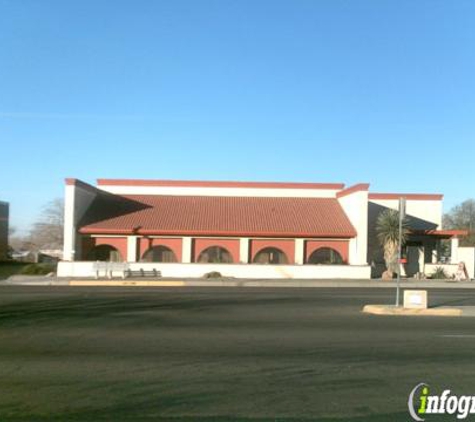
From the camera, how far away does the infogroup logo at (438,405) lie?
6.88 meters

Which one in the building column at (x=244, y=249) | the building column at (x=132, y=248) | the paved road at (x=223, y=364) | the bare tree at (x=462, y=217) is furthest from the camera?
the bare tree at (x=462, y=217)

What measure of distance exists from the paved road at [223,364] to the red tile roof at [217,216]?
23810 millimetres

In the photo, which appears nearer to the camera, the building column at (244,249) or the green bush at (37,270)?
the green bush at (37,270)

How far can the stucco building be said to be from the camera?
38.5 meters

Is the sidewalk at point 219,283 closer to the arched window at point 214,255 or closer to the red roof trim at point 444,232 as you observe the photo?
the arched window at point 214,255

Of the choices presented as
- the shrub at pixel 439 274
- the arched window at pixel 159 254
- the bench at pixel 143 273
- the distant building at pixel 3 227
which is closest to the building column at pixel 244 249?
the arched window at pixel 159 254

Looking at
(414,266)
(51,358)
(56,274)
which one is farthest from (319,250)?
(51,358)

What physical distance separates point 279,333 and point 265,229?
28.6 metres

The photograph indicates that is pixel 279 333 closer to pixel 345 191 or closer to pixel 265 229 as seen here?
pixel 265 229

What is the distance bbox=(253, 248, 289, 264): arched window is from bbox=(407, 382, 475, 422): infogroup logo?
34299 millimetres

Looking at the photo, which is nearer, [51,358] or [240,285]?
[51,358]

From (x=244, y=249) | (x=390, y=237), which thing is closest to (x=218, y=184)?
(x=244, y=249)

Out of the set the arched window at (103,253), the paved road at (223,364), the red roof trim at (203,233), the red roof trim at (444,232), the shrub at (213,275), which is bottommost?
the paved road at (223,364)

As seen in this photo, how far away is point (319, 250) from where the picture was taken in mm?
42344
